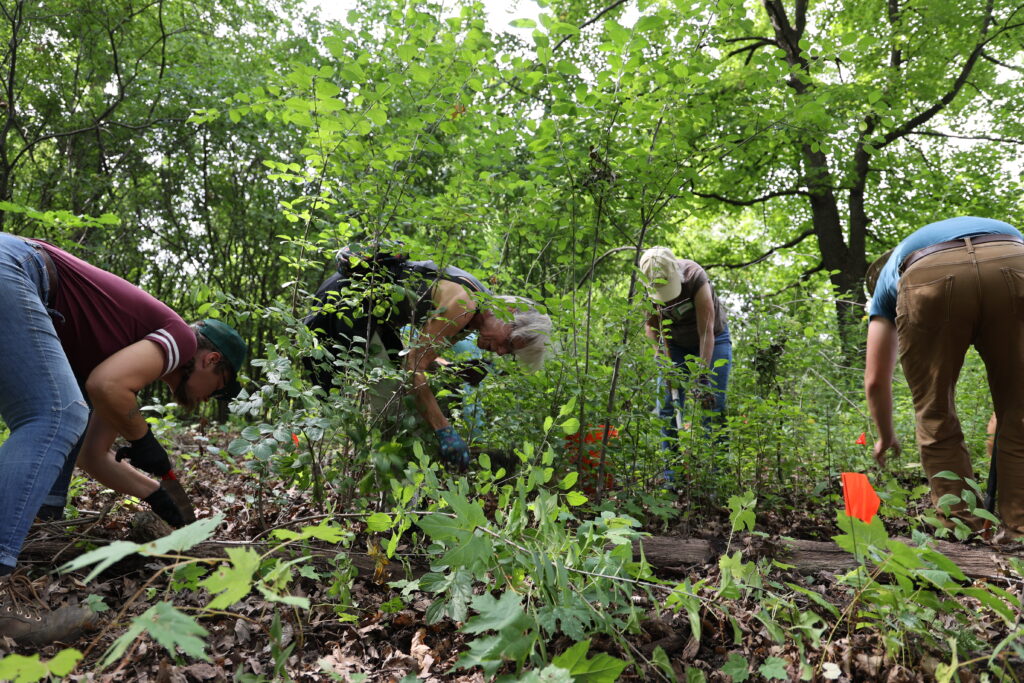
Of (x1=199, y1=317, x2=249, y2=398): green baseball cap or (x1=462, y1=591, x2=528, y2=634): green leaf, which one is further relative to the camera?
(x1=199, y1=317, x2=249, y2=398): green baseball cap

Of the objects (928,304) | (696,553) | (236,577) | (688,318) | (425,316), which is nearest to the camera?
(236,577)

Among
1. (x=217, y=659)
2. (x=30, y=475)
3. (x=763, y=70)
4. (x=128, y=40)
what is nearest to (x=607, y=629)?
(x=217, y=659)

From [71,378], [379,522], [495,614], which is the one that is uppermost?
[71,378]

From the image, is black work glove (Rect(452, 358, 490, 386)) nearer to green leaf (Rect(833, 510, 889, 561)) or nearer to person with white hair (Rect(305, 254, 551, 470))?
person with white hair (Rect(305, 254, 551, 470))

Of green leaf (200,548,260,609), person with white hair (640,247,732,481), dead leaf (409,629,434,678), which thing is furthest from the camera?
person with white hair (640,247,732,481)

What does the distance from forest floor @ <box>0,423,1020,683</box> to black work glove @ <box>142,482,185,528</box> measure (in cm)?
15

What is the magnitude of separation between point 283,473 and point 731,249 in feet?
45.4

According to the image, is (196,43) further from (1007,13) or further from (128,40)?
(1007,13)

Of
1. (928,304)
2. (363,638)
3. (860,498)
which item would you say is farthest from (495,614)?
(928,304)

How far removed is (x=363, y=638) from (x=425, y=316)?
1.31m

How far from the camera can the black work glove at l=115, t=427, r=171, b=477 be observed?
106 inches

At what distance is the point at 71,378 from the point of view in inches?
80.1

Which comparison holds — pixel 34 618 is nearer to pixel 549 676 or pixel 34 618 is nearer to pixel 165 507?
pixel 165 507

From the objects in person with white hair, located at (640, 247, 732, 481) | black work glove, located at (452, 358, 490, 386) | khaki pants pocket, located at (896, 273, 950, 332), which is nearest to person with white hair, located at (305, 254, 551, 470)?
black work glove, located at (452, 358, 490, 386)
